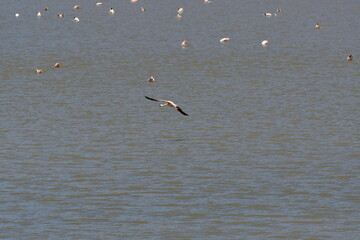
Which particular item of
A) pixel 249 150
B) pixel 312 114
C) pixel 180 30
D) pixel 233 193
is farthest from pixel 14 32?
pixel 233 193

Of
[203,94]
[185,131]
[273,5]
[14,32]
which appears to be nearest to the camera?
[185,131]

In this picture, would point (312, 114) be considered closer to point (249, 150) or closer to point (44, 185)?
point (249, 150)

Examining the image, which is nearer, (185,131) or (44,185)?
(44,185)

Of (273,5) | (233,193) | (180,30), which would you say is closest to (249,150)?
(233,193)

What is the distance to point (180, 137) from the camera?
47531 millimetres

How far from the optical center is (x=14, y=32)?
95250 millimetres

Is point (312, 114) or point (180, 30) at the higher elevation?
point (180, 30)

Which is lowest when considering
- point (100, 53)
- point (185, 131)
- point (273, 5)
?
point (185, 131)

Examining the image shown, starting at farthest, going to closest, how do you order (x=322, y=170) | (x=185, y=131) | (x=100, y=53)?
(x=100, y=53) < (x=185, y=131) < (x=322, y=170)

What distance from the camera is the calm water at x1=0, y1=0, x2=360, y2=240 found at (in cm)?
3366

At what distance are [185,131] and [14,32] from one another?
4985cm

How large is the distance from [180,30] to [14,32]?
16.2 meters

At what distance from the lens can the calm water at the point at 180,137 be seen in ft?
110

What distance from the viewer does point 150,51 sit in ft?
264
